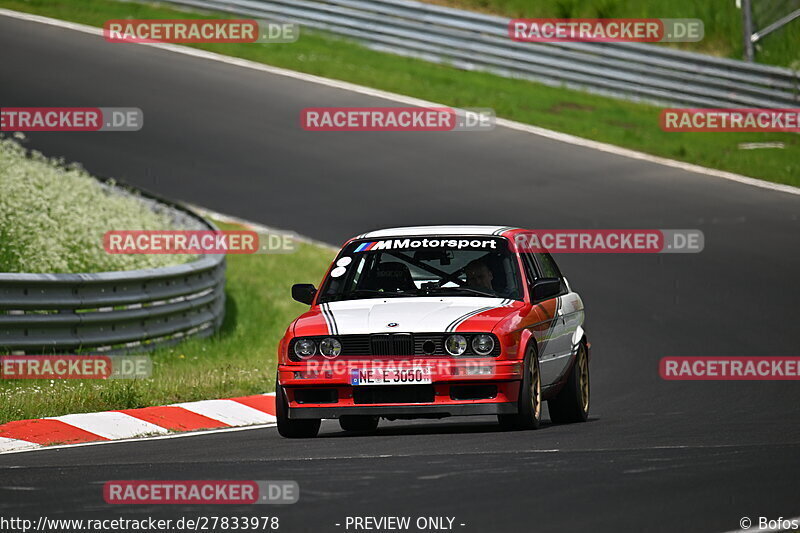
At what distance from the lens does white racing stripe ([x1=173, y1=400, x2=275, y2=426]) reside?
1182 centimetres

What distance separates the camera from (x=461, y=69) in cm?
3081

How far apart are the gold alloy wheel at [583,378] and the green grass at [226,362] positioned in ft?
10.2

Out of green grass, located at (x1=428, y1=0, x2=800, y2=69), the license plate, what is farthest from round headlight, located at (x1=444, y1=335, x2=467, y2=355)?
green grass, located at (x1=428, y1=0, x2=800, y2=69)

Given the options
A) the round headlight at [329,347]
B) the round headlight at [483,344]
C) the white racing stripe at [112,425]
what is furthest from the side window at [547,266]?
the white racing stripe at [112,425]

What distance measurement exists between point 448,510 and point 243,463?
2064mm

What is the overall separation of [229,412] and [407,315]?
8.44ft

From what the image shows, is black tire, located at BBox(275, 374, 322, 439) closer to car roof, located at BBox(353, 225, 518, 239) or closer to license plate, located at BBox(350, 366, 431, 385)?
license plate, located at BBox(350, 366, 431, 385)

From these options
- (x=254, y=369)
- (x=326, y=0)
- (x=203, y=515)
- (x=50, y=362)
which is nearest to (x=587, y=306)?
(x=254, y=369)

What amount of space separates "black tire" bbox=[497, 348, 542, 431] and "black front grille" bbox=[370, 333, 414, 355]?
815mm

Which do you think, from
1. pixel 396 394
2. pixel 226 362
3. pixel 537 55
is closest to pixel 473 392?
pixel 396 394

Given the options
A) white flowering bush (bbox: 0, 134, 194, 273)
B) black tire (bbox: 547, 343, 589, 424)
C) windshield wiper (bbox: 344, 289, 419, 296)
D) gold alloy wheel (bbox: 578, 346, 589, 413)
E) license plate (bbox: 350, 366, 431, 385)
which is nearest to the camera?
license plate (bbox: 350, 366, 431, 385)

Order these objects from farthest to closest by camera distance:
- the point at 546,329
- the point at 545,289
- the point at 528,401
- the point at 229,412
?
the point at 229,412 < the point at 546,329 < the point at 545,289 < the point at 528,401

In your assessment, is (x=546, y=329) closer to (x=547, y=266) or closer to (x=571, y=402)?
(x=571, y=402)

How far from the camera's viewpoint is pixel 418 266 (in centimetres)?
1120
